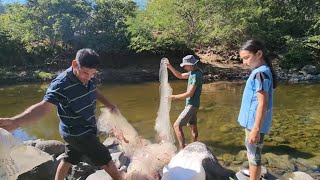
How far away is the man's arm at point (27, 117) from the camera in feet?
8.96

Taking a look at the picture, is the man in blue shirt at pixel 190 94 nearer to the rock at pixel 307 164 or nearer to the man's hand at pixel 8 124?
the rock at pixel 307 164

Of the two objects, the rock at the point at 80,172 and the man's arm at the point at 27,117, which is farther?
the rock at the point at 80,172

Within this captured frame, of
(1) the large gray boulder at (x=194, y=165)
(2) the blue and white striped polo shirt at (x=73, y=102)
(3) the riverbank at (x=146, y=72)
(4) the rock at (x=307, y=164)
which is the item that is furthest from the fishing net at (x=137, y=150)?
(3) the riverbank at (x=146, y=72)

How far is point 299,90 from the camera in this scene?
1358 centimetres

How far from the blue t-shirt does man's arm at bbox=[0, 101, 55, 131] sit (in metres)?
1.83

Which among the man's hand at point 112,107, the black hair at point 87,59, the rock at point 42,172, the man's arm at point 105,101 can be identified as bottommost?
the rock at point 42,172

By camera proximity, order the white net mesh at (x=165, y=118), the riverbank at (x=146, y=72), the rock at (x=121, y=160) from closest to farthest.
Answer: the rock at (x=121, y=160)
the white net mesh at (x=165, y=118)
the riverbank at (x=146, y=72)

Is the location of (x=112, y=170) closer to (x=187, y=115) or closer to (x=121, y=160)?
(x=121, y=160)

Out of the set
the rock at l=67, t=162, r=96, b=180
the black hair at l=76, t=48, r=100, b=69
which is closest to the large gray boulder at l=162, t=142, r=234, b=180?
the rock at l=67, t=162, r=96, b=180

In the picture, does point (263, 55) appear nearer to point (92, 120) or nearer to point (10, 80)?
point (92, 120)

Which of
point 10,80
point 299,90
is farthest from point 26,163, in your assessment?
point 10,80

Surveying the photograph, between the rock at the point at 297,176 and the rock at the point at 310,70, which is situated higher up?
the rock at the point at 297,176

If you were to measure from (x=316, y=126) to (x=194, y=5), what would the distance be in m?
12.6

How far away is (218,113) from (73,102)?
664 centimetres
